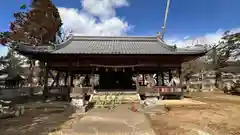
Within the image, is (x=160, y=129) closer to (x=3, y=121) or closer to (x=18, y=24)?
(x=3, y=121)

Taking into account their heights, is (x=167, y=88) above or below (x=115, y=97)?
above

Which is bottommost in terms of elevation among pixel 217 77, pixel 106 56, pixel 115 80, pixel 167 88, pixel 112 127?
pixel 112 127

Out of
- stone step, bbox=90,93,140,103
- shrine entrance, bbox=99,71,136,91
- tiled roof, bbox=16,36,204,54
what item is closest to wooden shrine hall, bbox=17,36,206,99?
tiled roof, bbox=16,36,204,54

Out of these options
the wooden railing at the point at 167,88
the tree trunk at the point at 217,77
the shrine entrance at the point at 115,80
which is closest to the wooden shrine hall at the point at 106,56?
the wooden railing at the point at 167,88

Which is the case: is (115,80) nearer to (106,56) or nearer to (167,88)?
(106,56)

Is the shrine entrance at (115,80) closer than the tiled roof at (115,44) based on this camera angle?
No

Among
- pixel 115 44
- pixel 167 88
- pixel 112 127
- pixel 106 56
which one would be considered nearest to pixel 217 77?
pixel 167 88

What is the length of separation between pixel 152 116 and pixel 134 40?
40.0 feet

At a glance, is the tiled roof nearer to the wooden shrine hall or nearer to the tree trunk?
the wooden shrine hall

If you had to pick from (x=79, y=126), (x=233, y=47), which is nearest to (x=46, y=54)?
(x=79, y=126)

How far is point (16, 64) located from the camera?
1781 inches

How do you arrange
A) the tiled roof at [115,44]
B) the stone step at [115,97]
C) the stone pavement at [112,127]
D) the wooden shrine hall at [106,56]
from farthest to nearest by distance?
the tiled roof at [115,44], the wooden shrine hall at [106,56], the stone step at [115,97], the stone pavement at [112,127]

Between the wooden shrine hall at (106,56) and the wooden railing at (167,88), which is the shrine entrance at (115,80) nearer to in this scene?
the wooden shrine hall at (106,56)

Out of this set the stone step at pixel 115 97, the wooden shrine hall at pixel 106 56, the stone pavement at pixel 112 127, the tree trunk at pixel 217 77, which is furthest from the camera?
the tree trunk at pixel 217 77
